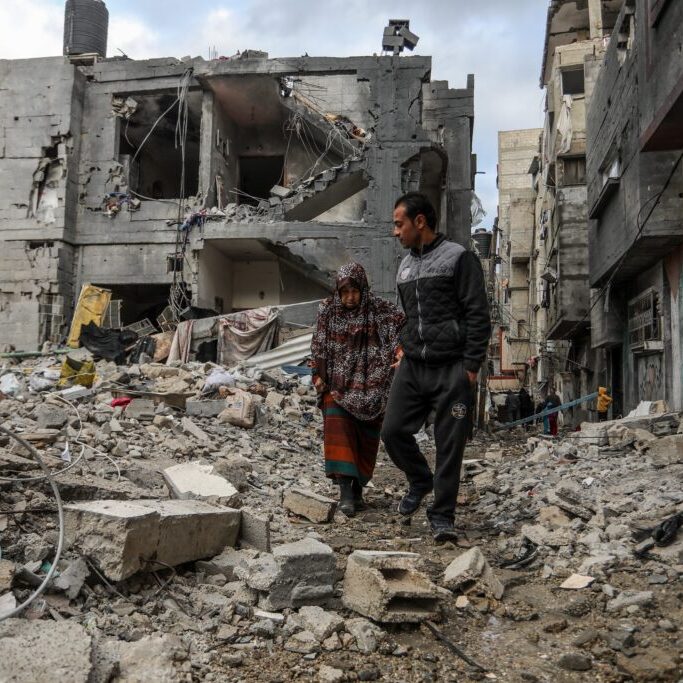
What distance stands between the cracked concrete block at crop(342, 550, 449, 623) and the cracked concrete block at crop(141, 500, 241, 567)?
69cm

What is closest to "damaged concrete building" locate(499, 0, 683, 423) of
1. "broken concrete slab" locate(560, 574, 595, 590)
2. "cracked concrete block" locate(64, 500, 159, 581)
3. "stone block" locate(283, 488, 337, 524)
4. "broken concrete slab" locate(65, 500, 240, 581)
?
"stone block" locate(283, 488, 337, 524)

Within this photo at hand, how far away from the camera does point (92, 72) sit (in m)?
19.4

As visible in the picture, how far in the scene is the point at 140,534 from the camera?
8.25ft

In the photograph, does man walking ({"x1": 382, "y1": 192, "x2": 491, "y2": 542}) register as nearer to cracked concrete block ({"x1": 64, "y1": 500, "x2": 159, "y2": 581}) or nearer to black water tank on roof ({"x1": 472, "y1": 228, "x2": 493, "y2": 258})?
cracked concrete block ({"x1": 64, "y1": 500, "x2": 159, "y2": 581})

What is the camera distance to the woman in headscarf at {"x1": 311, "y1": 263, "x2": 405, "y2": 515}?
14.9 feet

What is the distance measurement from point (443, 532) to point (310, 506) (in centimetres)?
99

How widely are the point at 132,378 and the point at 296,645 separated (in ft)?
32.1

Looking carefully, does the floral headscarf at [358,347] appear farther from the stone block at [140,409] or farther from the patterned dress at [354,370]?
the stone block at [140,409]

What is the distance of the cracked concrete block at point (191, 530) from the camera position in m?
2.67

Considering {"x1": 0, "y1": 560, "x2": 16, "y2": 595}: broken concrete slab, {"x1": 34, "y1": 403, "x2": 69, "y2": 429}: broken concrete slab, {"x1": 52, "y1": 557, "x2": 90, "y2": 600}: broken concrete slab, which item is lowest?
{"x1": 52, "y1": 557, "x2": 90, "y2": 600}: broken concrete slab

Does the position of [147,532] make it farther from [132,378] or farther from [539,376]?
[539,376]

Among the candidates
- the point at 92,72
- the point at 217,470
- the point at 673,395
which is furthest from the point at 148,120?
the point at 217,470

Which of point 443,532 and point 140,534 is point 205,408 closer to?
point 443,532

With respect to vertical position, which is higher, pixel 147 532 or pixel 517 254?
pixel 517 254
